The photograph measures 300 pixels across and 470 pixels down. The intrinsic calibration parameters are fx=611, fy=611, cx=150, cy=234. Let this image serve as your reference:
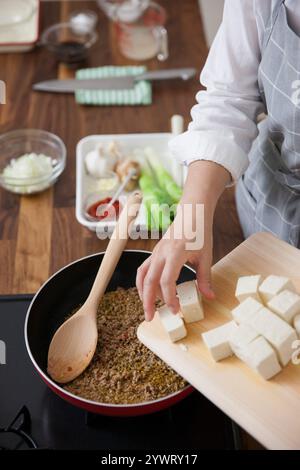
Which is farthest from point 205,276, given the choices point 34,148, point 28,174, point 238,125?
point 34,148

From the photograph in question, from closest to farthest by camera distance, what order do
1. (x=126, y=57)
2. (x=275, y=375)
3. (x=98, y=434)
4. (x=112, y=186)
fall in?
(x=275, y=375) → (x=98, y=434) → (x=112, y=186) → (x=126, y=57)

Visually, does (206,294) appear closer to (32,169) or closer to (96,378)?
(96,378)

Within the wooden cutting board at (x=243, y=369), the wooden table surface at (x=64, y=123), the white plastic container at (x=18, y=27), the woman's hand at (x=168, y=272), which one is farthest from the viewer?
the white plastic container at (x=18, y=27)

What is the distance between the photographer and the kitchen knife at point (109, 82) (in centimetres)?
150

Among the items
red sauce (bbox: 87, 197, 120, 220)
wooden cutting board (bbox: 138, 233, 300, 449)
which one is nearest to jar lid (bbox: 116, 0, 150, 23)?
red sauce (bbox: 87, 197, 120, 220)

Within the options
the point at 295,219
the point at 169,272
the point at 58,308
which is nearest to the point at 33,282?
the point at 58,308

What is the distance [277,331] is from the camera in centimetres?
79

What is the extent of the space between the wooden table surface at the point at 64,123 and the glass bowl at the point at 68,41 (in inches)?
1.0

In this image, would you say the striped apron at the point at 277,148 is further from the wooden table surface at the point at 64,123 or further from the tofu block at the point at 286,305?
the tofu block at the point at 286,305

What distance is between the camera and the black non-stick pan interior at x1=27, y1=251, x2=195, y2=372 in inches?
39.0

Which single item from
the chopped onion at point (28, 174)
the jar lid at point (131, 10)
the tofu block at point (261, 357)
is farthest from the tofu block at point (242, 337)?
the jar lid at point (131, 10)

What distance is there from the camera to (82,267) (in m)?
1.07

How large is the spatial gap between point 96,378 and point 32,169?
0.54 meters

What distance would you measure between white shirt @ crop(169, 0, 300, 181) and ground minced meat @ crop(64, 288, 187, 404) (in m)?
0.28
